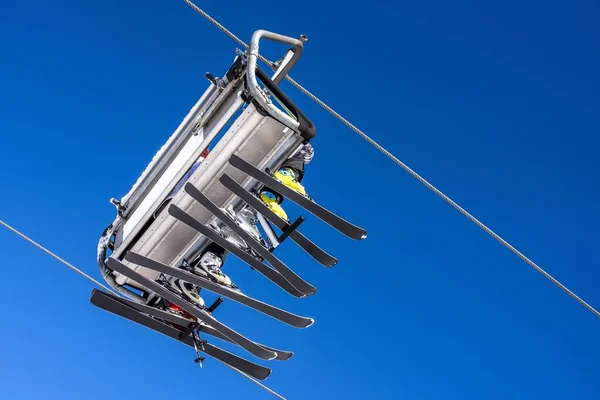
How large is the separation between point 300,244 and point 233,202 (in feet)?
2.58

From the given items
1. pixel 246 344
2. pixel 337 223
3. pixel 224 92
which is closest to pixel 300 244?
pixel 337 223

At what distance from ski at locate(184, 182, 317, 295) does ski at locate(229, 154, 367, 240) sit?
0.45 metres

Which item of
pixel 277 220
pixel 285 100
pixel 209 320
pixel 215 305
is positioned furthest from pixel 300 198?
pixel 215 305

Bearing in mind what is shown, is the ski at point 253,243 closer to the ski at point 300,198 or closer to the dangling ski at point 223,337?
the ski at point 300,198

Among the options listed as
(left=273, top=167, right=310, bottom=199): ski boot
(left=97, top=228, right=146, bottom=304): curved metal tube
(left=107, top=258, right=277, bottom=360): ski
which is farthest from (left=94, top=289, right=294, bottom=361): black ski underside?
(left=273, top=167, right=310, bottom=199): ski boot

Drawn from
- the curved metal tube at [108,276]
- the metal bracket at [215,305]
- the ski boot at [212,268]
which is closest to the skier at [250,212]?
the ski boot at [212,268]

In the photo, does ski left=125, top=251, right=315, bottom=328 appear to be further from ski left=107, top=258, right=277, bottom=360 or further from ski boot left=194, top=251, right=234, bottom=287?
ski boot left=194, top=251, right=234, bottom=287

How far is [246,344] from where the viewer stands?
8531mm

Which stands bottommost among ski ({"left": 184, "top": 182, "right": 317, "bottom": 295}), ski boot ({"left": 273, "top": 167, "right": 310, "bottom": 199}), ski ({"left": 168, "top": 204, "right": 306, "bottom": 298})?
ski ({"left": 168, "top": 204, "right": 306, "bottom": 298})

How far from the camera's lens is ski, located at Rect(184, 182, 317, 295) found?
835 centimetres

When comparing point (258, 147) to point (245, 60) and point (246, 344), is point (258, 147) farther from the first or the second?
point (246, 344)

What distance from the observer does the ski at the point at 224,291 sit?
8.38 m

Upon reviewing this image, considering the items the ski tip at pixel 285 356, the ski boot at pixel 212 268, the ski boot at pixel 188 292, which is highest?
the ski boot at pixel 212 268

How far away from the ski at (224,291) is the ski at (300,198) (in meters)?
0.92
